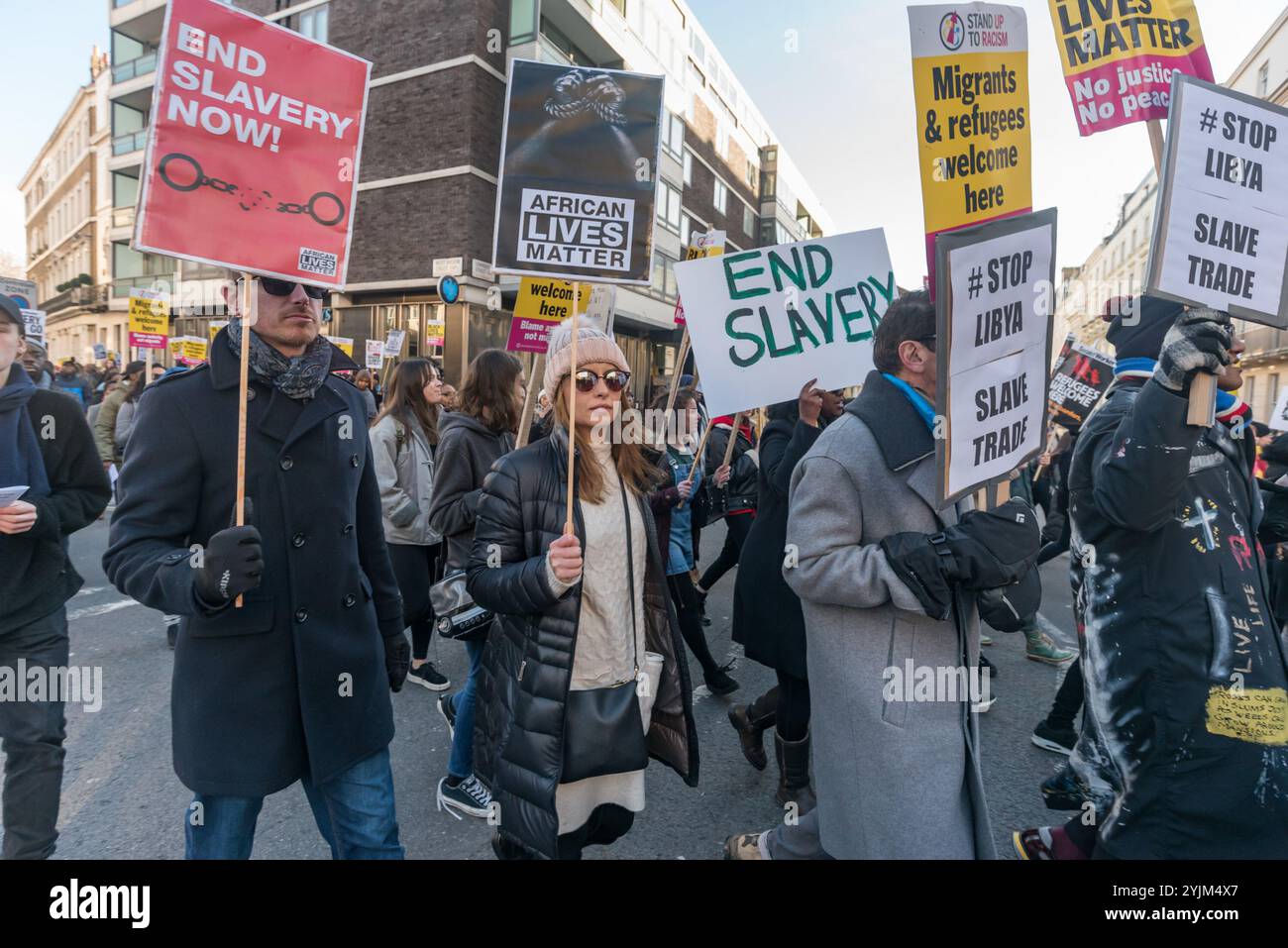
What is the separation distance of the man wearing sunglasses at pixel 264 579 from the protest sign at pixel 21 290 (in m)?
10.5

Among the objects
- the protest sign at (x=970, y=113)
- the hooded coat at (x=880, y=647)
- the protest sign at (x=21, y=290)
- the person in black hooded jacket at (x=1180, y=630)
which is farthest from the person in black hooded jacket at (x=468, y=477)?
the protest sign at (x=21, y=290)

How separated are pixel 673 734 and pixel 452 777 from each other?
4.28ft

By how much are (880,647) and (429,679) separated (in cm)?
337

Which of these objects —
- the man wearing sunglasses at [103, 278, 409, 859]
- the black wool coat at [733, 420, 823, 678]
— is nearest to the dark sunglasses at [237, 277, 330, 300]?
the man wearing sunglasses at [103, 278, 409, 859]

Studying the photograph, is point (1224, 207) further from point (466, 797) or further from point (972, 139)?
point (466, 797)

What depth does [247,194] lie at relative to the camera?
198 centimetres

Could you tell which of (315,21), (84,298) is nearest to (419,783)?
(315,21)

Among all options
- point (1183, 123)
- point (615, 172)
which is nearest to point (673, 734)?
point (615, 172)

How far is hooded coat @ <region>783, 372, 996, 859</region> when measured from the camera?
1.92 metres

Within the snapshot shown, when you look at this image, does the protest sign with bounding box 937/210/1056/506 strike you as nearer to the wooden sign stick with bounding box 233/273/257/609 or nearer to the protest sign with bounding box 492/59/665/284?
the protest sign with bounding box 492/59/665/284

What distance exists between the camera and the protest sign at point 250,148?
1.88 meters

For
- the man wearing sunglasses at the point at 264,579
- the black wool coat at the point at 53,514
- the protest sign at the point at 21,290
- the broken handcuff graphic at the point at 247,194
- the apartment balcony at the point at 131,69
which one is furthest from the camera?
the apartment balcony at the point at 131,69

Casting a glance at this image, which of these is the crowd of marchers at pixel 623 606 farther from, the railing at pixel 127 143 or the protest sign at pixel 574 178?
the railing at pixel 127 143
